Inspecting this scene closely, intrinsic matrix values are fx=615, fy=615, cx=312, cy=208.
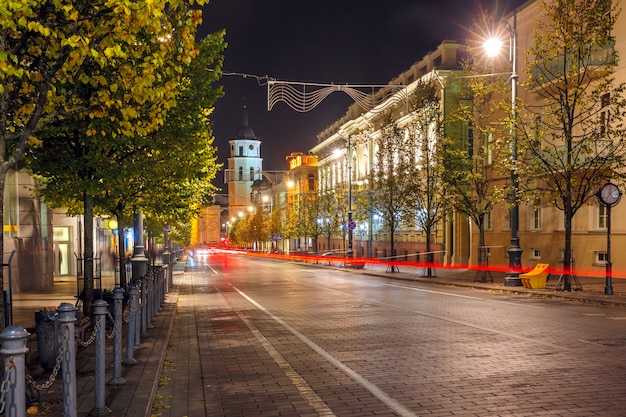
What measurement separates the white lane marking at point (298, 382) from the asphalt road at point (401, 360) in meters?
0.02

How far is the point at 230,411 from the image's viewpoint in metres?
6.96

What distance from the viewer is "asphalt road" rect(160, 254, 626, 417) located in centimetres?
706

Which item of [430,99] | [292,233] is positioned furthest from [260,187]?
[430,99]

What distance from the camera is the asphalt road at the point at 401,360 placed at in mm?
7062

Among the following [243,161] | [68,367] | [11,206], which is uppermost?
[243,161]

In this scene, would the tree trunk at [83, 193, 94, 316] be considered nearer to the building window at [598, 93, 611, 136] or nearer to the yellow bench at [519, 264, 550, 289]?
the building window at [598, 93, 611, 136]

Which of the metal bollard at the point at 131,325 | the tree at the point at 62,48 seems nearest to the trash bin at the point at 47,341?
the metal bollard at the point at 131,325

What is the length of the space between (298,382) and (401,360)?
202cm

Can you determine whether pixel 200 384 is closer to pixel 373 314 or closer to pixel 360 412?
pixel 360 412

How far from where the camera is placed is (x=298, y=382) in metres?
8.27

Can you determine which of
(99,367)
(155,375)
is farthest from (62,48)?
(155,375)

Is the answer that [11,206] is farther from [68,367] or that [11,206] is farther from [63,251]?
[68,367]

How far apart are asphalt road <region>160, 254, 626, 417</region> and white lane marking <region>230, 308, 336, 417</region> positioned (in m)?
0.02

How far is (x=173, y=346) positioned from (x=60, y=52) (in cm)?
612
